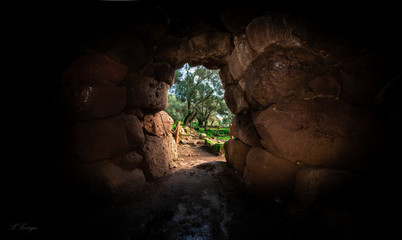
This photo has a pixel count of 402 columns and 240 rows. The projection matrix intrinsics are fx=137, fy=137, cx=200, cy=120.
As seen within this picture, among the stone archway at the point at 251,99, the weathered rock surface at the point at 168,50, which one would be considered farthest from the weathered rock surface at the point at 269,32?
the weathered rock surface at the point at 168,50

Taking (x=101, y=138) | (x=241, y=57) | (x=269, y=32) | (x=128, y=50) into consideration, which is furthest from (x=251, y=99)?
(x=101, y=138)

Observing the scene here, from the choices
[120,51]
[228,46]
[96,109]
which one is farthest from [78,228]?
[228,46]

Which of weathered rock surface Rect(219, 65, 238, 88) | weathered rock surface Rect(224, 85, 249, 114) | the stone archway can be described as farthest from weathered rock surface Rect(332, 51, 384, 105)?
weathered rock surface Rect(219, 65, 238, 88)

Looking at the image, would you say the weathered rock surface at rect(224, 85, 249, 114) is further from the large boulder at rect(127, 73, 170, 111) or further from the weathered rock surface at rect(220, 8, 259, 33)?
the large boulder at rect(127, 73, 170, 111)

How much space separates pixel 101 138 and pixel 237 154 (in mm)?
1998

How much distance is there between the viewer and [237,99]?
7.55 feet

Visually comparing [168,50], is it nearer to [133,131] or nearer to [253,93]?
[133,131]

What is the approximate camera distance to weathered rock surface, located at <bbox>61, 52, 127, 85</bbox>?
174 centimetres

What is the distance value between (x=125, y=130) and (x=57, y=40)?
1.38m

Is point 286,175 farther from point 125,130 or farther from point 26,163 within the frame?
point 26,163

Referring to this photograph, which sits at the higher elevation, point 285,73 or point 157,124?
point 285,73

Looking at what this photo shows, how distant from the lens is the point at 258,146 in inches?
70.9

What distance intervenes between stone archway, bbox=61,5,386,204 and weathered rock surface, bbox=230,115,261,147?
1 cm

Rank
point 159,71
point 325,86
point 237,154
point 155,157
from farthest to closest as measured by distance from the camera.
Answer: point 159,71
point 155,157
point 237,154
point 325,86
